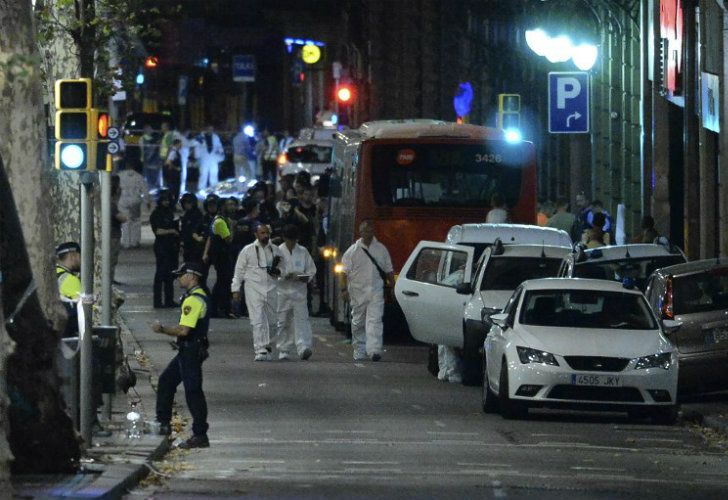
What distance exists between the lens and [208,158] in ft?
201

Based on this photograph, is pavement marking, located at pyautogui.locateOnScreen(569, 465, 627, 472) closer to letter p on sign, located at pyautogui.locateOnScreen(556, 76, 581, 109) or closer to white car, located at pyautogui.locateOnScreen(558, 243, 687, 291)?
white car, located at pyautogui.locateOnScreen(558, 243, 687, 291)

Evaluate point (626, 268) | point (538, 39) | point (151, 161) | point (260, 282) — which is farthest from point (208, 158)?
point (626, 268)

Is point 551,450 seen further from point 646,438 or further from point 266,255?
point 266,255

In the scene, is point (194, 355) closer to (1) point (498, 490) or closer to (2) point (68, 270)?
(2) point (68, 270)

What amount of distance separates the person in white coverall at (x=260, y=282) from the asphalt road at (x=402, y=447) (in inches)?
28.6

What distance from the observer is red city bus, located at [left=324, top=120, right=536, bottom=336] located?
1083 inches

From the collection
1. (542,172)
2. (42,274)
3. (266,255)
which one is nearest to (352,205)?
(266,255)

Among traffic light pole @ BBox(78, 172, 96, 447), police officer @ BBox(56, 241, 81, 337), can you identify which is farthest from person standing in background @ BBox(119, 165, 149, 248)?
traffic light pole @ BBox(78, 172, 96, 447)

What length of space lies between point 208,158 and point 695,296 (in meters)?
42.1

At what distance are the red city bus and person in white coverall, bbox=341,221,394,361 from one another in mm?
2322

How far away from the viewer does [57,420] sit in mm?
13617

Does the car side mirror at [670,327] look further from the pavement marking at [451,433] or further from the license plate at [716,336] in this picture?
the pavement marking at [451,433]

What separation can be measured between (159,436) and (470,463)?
8.48 ft

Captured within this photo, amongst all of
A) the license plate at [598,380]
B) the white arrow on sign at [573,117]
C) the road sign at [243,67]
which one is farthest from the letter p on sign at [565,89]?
the road sign at [243,67]
